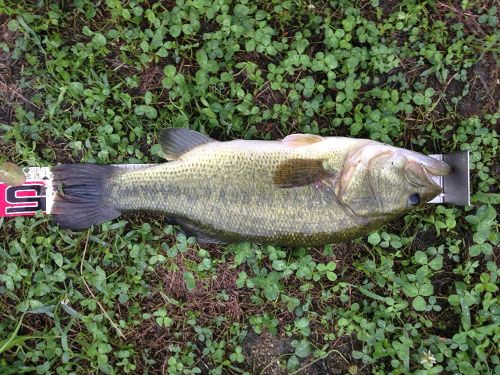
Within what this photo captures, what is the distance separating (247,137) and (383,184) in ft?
3.57

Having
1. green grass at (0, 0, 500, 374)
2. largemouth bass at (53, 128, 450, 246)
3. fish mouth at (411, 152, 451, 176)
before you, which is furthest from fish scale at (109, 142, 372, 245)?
fish mouth at (411, 152, 451, 176)

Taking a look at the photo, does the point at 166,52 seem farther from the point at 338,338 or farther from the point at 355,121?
the point at 338,338

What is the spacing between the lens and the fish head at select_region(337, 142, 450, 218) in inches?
116

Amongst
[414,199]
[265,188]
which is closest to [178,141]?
[265,188]

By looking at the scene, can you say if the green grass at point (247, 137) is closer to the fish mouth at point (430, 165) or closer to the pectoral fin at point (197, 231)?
the pectoral fin at point (197, 231)

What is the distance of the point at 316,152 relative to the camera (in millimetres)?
3086

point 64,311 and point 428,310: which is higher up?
point 428,310

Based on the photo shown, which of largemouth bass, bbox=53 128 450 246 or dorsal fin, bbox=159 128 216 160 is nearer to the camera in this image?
largemouth bass, bbox=53 128 450 246

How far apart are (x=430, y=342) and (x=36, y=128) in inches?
134

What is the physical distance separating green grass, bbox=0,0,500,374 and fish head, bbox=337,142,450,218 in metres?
0.52

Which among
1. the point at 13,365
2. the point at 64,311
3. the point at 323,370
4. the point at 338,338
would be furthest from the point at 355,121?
the point at 13,365

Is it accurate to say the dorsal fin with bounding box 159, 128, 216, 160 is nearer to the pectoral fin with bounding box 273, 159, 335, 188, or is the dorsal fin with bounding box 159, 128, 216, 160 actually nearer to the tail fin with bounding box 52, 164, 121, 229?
the tail fin with bounding box 52, 164, 121, 229

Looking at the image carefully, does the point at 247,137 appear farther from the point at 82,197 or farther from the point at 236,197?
the point at 82,197

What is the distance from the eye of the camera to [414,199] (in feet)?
9.77
